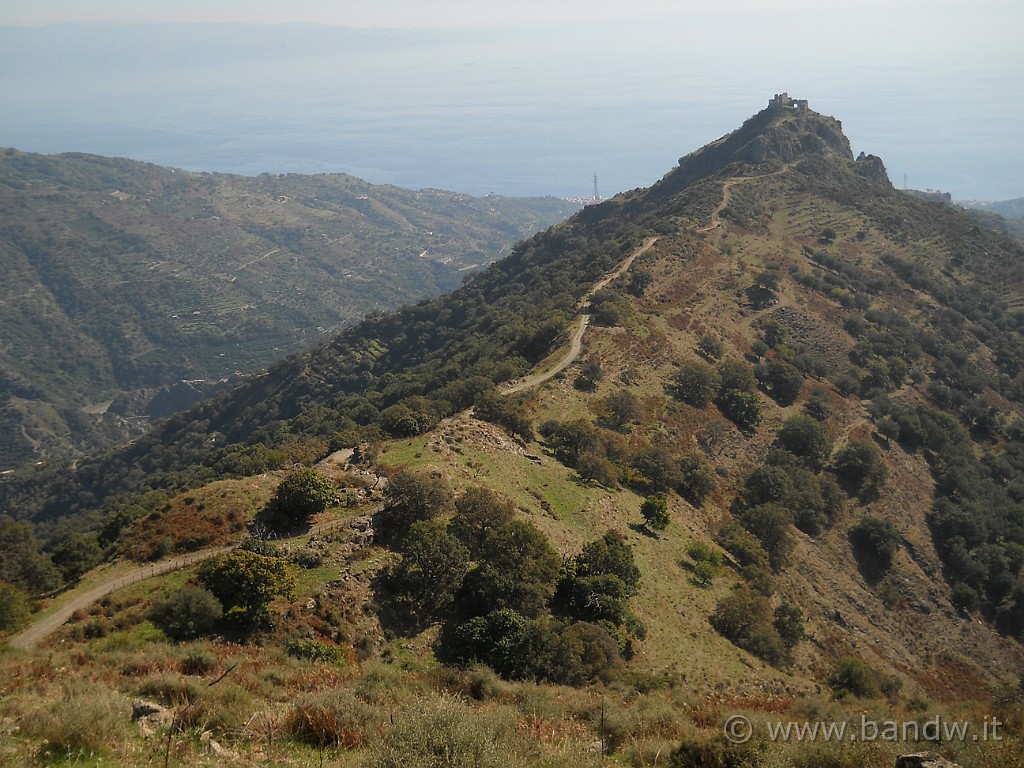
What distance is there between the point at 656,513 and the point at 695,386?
18354 mm

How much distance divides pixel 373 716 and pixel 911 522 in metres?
47.3

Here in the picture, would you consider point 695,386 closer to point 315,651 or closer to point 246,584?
point 315,651

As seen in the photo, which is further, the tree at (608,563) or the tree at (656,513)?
the tree at (656,513)

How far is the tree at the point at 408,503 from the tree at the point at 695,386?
2990 cm

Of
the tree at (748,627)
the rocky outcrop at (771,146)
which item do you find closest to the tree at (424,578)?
the tree at (748,627)

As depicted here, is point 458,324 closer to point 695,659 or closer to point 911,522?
point 911,522

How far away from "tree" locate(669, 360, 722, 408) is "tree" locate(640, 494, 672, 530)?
16201 millimetres

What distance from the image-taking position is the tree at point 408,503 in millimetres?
24875

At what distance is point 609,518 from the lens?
32656mm

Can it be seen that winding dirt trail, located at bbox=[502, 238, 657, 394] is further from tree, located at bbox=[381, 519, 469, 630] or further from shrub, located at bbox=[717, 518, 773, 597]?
tree, located at bbox=[381, 519, 469, 630]

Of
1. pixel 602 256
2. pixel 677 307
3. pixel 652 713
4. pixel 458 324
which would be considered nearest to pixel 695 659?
pixel 652 713

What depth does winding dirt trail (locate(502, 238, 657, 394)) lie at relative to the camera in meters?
46.8

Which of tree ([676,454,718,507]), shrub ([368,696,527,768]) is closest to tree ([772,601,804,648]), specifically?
tree ([676,454,718,507])

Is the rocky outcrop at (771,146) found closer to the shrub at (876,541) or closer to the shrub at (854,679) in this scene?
the shrub at (876,541)
